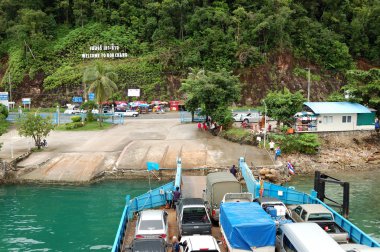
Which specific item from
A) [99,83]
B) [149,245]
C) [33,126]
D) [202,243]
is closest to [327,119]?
[99,83]

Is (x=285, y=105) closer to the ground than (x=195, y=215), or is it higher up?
higher up

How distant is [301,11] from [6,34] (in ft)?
228

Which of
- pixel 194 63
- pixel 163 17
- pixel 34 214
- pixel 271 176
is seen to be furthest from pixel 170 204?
pixel 163 17

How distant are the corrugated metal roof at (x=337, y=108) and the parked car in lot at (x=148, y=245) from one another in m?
33.4

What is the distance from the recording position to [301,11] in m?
88.3

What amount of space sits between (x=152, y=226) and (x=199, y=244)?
4.00 metres

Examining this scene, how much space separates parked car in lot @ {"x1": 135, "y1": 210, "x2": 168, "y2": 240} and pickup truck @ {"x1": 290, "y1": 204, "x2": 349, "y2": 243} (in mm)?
7271

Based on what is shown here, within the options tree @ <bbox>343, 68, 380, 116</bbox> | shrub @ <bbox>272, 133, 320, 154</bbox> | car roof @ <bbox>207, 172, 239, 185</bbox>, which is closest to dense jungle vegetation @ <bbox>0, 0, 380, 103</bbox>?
tree @ <bbox>343, 68, 380, 116</bbox>

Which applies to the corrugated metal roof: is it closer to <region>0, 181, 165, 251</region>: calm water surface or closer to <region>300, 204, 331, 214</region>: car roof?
<region>0, 181, 165, 251</region>: calm water surface

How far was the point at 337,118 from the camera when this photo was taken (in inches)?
1829

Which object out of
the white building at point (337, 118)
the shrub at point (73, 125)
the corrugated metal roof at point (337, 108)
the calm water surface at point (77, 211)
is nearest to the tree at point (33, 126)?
the calm water surface at point (77, 211)

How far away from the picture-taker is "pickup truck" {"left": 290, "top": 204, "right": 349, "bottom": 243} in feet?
62.6

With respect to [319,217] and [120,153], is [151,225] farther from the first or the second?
[120,153]

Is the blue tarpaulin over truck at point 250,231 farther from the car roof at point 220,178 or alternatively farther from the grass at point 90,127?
the grass at point 90,127
